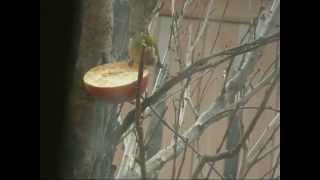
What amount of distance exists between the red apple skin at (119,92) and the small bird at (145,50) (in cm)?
3

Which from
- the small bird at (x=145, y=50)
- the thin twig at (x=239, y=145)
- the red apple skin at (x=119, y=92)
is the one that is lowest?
the thin twig at (x=239, y=145)

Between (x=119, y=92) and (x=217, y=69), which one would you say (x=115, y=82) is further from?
(x=217, y=69)

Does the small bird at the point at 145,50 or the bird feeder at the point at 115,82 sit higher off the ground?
the small bird at the point at 145,50

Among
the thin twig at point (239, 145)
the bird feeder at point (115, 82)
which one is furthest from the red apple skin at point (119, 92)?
the thin twig at point (239, 145)

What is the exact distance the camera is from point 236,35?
706 mm

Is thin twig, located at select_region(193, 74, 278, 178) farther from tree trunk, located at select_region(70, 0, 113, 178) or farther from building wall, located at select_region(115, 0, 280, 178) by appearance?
tree trunk, located at select_region(70, 0, 113, 178)

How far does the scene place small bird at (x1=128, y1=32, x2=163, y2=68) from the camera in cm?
71

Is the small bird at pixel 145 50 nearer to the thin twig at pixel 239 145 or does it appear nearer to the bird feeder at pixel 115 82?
the bird feeder at pixel 115 82

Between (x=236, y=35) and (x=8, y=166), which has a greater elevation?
(x=236, y=35)

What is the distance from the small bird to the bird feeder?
0.04 feet

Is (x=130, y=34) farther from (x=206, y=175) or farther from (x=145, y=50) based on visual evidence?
(x=206, y=175)

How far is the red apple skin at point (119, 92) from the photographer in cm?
71

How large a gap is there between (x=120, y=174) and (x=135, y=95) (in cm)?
14
